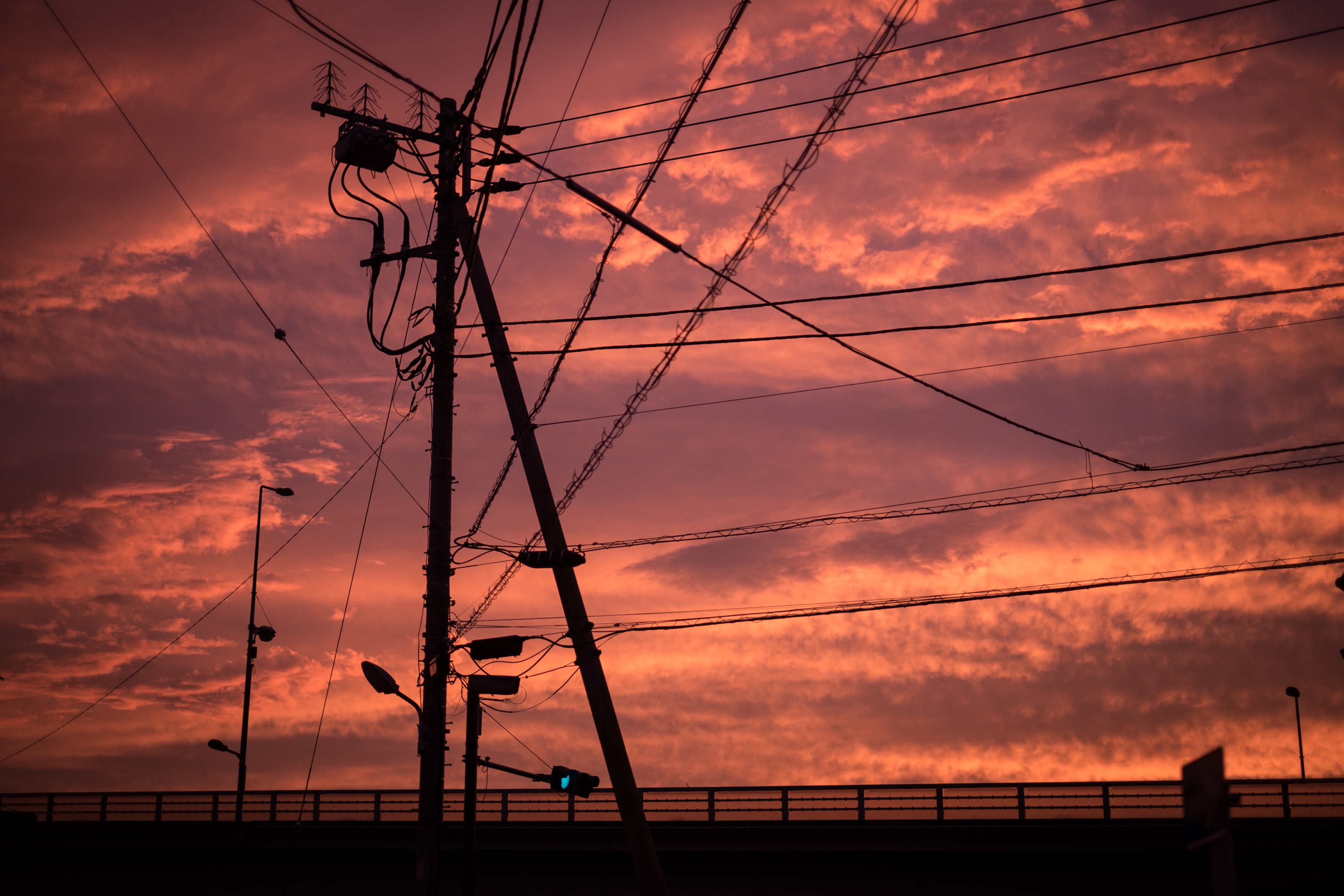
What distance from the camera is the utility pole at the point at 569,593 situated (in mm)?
19344

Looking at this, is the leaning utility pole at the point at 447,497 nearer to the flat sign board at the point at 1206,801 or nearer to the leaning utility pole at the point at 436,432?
the leaning utility pole at the point at 436,432

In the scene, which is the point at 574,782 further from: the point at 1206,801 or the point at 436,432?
the point at 1206,801

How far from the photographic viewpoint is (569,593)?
65.4ft

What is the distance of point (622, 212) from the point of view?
1600 cm

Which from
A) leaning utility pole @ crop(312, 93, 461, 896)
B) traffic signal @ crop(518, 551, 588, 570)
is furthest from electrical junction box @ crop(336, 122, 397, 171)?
traffic signal @ crop(518, 551, 588, 570)

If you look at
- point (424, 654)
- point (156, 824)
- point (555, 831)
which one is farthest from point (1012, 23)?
point (156, 824)

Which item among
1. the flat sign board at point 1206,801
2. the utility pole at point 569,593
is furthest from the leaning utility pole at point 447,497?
the flat sign board at point 1206,801

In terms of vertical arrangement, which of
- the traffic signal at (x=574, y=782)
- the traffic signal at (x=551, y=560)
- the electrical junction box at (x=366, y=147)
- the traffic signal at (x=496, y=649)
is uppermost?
the electrical junction box at (x=366, y=147)

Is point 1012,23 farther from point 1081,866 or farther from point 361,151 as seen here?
point 1081,866

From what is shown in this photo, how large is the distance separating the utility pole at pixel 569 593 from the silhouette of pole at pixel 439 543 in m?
0.47

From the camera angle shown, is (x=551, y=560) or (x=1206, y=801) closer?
(x=1206, y=801)

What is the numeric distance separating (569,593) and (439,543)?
3.11m

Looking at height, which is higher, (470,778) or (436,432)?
(436,432)

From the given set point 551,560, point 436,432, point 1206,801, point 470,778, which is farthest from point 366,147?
point 1206,801
